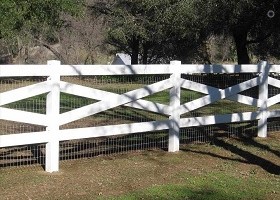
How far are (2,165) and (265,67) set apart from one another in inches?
218

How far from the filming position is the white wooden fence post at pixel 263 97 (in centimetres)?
1023

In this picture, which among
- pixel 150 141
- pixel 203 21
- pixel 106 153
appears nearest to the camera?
pixel 106 153

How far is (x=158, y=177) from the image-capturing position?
7148mm

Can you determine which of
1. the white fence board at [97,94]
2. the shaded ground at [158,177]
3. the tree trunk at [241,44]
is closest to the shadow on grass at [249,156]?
the shaded ground at [158,177]

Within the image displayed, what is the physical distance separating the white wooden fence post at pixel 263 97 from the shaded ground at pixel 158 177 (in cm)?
139

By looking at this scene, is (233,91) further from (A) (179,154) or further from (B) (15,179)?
(B) (15,179)

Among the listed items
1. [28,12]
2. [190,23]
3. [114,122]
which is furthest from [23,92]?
[190,23]

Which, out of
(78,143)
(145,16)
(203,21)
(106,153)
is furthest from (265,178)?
(145,16)

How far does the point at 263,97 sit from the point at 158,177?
13.3ft

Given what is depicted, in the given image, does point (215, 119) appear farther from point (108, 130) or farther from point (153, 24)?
point (153, 24)

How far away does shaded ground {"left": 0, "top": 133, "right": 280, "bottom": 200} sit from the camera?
6273mm

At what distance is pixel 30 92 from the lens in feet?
22.6

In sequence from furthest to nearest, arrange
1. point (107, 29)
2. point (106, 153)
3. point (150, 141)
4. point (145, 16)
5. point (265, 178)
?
point (107, 29) → point (145, 16) → point (150, 141) → point (106, 153) → point (265, 178)

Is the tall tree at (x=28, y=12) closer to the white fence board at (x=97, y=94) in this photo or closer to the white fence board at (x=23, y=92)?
the white fence board at (x=97, y=94)
